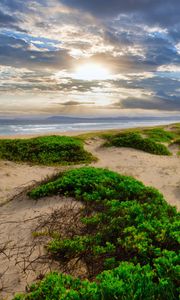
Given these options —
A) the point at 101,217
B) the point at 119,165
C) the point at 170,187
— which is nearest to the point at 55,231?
the point at 101,217

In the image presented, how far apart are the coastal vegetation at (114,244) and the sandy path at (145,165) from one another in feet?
12.1

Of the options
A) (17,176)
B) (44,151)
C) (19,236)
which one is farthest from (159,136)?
(19,236)

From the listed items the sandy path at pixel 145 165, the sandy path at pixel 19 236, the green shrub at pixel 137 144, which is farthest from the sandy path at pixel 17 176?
the green shrub at pixel 137 144

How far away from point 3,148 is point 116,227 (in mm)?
12727

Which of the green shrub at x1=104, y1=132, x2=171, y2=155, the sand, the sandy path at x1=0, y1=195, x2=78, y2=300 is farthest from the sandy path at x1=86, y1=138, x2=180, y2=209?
the sandy path at x1=0, y1=195, x2=78, y2=300

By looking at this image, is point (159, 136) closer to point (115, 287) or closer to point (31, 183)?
point (31, 183)

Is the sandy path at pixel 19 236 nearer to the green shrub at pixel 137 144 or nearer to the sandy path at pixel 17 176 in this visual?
the sandy path at pixel 17 176

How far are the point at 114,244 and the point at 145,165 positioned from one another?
11.5 meters

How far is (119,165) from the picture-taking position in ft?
57.8

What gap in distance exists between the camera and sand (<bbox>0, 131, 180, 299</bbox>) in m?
6.08

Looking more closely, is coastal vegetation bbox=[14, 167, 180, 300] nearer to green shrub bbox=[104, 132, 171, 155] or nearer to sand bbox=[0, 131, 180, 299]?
sand bbox=[0, 131, 180, 299]

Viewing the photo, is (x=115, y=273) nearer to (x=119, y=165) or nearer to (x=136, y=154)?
(x=119, y=165)

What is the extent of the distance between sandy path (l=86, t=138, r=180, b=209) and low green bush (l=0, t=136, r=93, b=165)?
134 cm

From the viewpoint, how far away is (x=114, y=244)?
21.0 feet
